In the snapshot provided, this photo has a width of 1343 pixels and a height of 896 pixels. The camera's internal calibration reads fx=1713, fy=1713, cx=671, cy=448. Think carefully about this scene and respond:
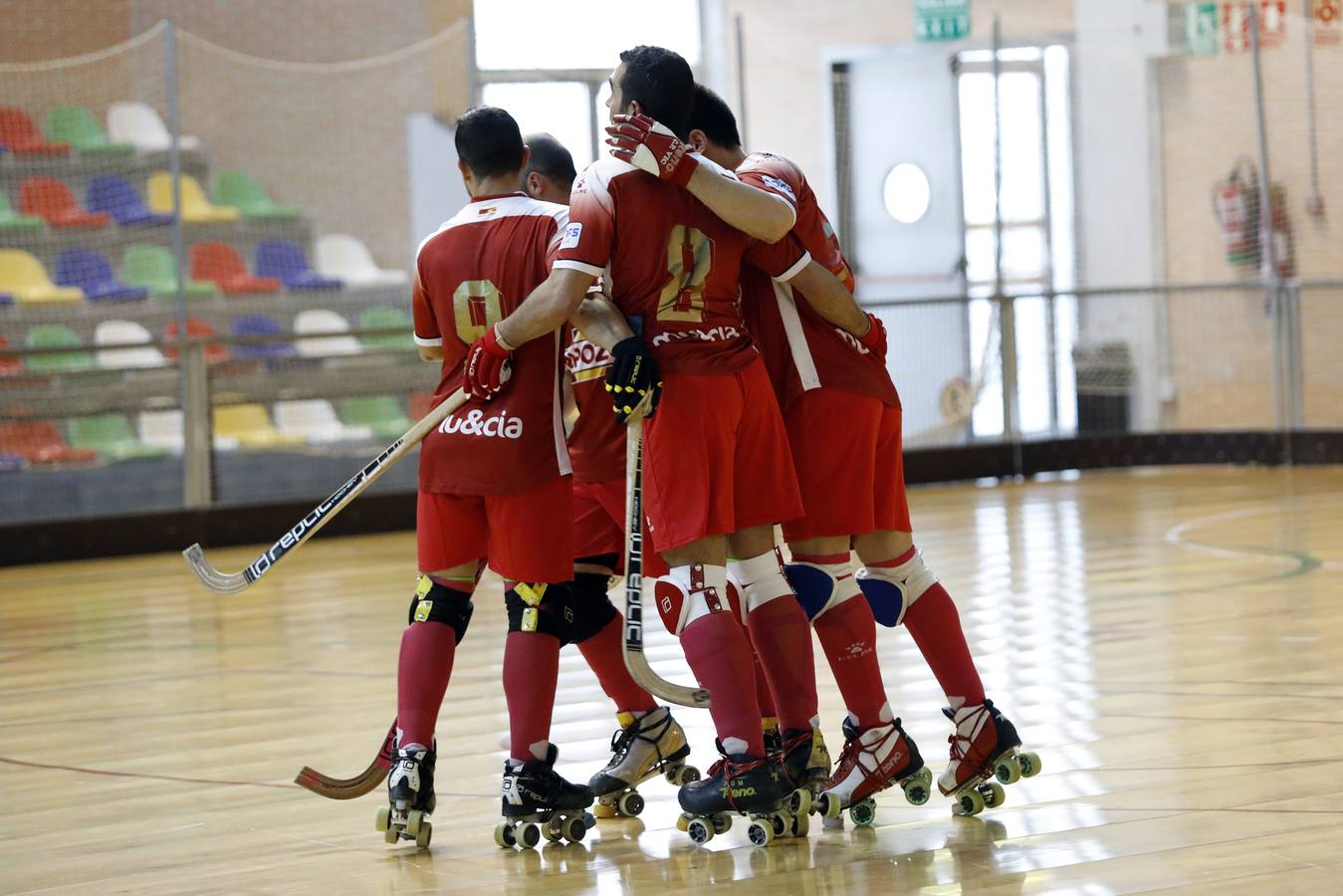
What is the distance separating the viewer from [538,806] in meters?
2.89

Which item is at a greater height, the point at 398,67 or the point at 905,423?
the point at 398,67

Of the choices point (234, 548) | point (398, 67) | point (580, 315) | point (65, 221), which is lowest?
point (234, 548)

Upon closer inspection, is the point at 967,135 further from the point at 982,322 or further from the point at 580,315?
the point at 580,315

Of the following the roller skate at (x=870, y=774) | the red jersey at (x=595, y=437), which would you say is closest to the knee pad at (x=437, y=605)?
the red jersey at (x=595, y=437)

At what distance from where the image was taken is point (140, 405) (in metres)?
8.11

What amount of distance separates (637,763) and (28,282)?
22.2ft

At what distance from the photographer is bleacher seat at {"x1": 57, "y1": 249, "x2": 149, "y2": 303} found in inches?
347

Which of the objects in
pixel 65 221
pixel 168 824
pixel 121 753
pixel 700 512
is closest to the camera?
pixel 700 512

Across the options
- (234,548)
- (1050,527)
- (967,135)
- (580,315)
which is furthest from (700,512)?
(967,135)

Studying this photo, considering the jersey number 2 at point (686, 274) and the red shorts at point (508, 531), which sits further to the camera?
the red shorts at point (508, 531)

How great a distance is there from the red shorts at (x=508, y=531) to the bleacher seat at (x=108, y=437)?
544 centimetres

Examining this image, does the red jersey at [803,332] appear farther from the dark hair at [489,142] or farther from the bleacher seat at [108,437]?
the bleacher seat at [108,437]

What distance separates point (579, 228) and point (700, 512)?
0.50 m

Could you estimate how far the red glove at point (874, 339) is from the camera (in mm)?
3025
